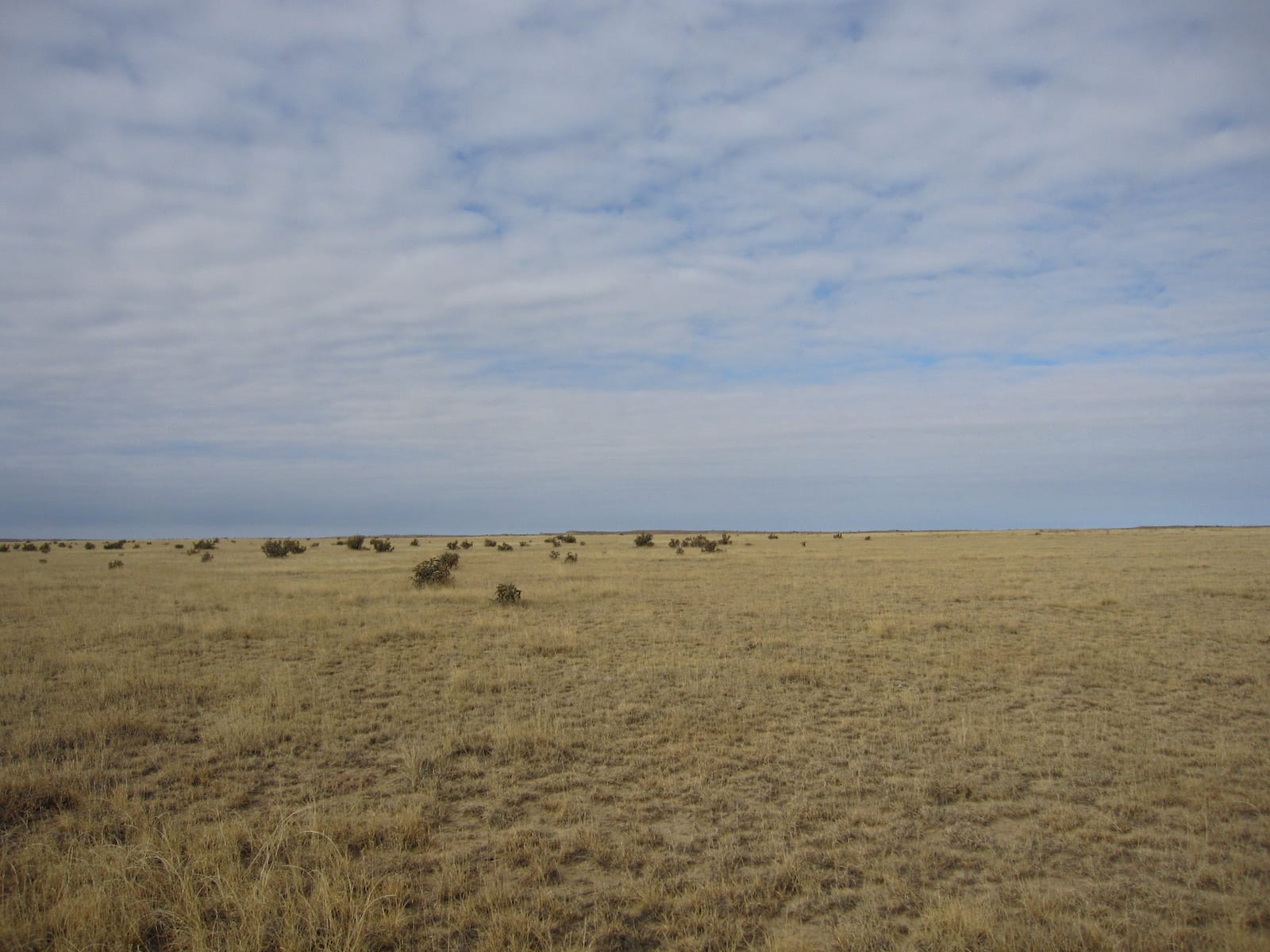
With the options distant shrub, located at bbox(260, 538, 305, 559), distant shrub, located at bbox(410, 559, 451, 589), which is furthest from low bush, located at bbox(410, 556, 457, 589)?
distant shrub, located at bbox(260, 538, 305, 559)

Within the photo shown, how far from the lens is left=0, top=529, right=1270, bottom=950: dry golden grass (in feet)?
16.2

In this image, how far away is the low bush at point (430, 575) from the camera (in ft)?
84.4

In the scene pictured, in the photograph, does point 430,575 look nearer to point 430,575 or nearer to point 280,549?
point 430,575

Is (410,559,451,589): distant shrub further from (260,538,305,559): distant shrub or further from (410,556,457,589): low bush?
(260,538,305,559): distant shrub

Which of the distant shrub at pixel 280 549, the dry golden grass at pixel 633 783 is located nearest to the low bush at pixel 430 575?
the dry golden grass at pixel 633 783

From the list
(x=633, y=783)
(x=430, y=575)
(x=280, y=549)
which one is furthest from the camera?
(x=280, y=549)

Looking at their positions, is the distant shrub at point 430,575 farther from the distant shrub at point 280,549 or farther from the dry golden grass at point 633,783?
the distant shrub at point 280,549

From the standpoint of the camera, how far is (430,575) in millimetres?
26109

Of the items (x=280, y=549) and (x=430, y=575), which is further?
(x=280, y=549)

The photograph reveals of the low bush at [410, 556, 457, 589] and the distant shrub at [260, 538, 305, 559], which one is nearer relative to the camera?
the low bush at [410, 556, 457, 589]

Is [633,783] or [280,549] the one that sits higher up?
[280,549]

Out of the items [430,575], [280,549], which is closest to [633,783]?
[430,575]

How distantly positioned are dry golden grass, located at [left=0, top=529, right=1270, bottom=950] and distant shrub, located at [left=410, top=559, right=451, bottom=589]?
26.1ft

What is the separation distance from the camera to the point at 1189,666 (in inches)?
507
